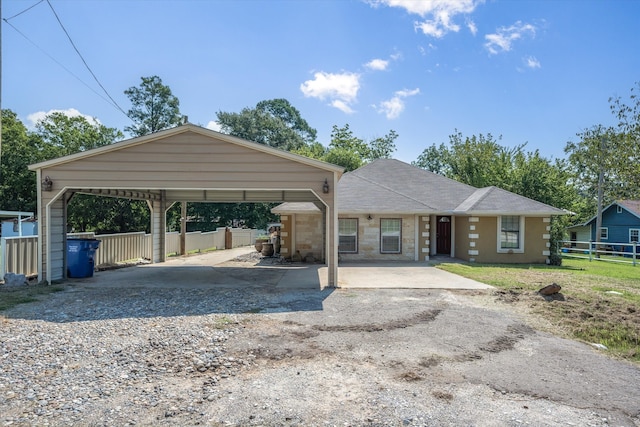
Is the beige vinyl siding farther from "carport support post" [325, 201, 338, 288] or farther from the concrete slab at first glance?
the concrete slab

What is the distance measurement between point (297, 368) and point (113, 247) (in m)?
12.2

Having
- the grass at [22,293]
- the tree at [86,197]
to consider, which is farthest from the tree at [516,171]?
the tree at [86,197]

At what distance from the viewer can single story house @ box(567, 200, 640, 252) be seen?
27719 mm

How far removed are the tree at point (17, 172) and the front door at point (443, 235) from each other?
22.5m

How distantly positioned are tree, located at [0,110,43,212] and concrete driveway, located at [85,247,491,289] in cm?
1279

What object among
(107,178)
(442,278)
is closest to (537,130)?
(442,278)

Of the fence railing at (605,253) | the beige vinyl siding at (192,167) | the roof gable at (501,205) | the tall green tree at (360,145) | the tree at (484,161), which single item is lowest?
the fence railing at (605,253)

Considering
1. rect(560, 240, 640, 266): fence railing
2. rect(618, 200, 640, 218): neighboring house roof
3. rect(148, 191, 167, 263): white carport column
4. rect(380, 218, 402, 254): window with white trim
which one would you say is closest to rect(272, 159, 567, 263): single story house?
rect(380, 218, 402, 254): window with white trim

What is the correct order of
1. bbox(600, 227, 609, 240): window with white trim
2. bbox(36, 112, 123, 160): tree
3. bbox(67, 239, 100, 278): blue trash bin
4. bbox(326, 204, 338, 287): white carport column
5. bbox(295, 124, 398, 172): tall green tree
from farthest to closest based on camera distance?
bbox(295, 124, 398, 172): tall green tree, bbox(600, 227, 609, 240): window with white trim, bbox(36, 112, 123, 160): tree, bbox(67, 239, 100, 278): blue trash bin, bbox(326, 204, 338, 287): white carport column

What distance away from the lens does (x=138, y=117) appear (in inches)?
1224

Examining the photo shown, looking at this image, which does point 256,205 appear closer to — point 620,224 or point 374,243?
point 374,243

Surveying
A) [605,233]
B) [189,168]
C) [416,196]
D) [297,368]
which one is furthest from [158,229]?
[605,233]

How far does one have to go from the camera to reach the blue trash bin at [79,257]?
10.4m

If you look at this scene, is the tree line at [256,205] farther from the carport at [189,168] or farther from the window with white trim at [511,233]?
the carport at [189,168]
